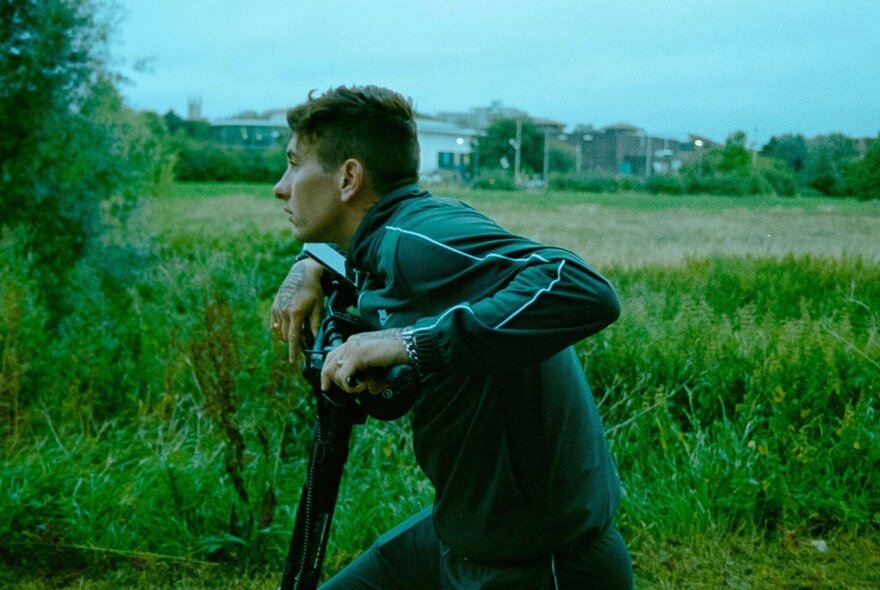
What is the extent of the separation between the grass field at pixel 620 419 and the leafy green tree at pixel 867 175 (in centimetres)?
14

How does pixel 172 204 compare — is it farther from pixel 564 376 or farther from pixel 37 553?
pixel 564 376

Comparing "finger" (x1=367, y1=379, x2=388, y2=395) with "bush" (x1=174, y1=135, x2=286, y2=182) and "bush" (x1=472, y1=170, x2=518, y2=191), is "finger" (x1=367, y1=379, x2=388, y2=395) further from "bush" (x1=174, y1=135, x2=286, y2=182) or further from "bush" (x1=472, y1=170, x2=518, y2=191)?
"bush" (x1=174, y1=135, x2=286, y2=182)

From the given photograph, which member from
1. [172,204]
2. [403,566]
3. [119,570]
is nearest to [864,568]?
[403,566]

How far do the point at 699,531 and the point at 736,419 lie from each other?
902mm

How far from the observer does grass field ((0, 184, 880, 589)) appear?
14.0 ft

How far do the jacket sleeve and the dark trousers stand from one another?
50cm

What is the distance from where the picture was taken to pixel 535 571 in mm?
1970

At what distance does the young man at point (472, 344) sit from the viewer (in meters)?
1.69

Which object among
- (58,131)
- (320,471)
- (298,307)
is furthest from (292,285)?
(58,131)

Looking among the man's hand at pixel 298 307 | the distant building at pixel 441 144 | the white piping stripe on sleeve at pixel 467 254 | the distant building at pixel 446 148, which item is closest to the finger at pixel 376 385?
the white piping stripe on sleeve at pixel 467 254

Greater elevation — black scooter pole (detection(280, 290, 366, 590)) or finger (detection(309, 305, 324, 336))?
finger (detection(309, 305, 324, 336))

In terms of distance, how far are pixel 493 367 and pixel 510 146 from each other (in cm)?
613

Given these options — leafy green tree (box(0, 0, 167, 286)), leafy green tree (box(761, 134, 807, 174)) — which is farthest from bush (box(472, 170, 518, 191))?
leafy green tree (box(0, 0, 167, 286))

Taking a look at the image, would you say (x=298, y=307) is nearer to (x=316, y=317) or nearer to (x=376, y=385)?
(x=316, y=317)
